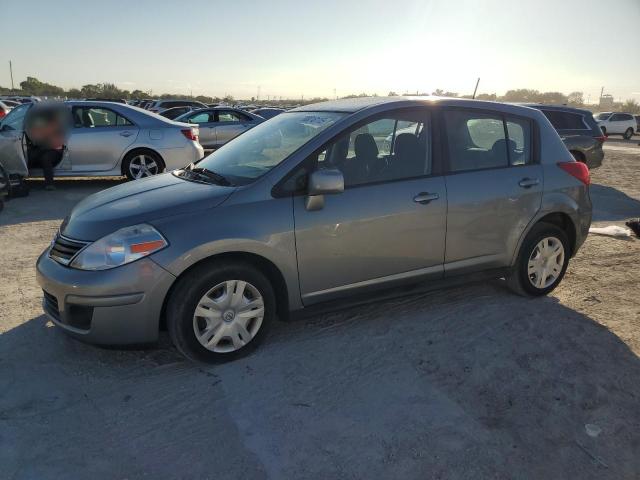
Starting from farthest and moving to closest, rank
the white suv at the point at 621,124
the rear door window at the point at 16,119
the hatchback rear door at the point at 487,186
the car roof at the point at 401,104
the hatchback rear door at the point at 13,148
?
the white suv at the point at 621,124
the rear door window at the point at 16,119
the hatchback rear door at the point at 13,148
the hatchback rear door at the point at 487,186
the car roof at the point at 401,104

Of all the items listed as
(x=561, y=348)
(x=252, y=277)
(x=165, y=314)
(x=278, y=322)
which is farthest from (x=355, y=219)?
(x=561, y=348)

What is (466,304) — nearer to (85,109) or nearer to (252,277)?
(252,277)

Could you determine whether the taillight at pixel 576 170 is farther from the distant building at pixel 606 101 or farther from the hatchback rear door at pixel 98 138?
the distant building at pixel 606 101

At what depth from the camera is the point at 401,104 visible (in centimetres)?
385

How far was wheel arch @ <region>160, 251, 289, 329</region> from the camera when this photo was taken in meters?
3.12

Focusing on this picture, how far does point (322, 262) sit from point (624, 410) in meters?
2.03

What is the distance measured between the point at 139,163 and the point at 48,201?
168cm

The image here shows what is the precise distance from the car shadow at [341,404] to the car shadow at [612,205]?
4582 millimetres

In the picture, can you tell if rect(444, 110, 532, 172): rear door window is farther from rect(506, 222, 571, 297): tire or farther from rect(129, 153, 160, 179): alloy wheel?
rect(129, 153, 160, 179): alloy wheel

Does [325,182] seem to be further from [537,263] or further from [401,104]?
[537,263]

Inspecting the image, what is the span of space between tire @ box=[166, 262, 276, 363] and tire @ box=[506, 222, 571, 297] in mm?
2294

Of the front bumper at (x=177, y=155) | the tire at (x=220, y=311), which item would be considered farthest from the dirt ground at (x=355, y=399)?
the front bumper at (x=177, y=155)

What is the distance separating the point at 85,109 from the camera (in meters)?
8.98

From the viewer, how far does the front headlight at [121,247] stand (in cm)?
299
